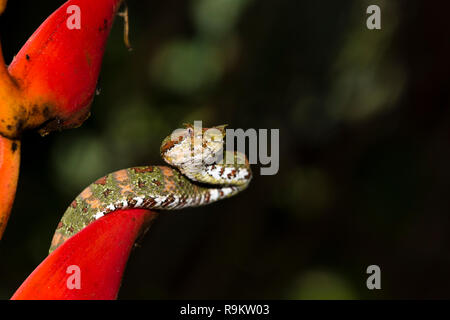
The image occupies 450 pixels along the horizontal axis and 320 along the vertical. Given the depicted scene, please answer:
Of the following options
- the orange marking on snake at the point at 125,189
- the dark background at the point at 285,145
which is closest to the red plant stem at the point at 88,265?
the orange marking on snake at the point at 125,189

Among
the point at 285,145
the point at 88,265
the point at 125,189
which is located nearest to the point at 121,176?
the point at 125,189

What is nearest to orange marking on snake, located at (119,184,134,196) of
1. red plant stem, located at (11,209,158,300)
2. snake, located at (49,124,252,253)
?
snake, located at (49,124,252,253)

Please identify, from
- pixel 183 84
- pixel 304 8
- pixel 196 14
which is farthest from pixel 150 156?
pixel 304 8

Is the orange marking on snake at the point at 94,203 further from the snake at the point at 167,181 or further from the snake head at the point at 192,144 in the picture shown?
the snake head at the point at 192,144

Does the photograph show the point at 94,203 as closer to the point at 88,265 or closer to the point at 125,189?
the point at 125,189

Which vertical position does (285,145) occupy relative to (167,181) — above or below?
below

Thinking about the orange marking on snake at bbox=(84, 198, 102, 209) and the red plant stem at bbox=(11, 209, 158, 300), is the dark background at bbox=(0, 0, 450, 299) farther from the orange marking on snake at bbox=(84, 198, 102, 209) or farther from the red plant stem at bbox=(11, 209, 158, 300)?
the red plant stem at bbox=(11, 209, 158, 300)
